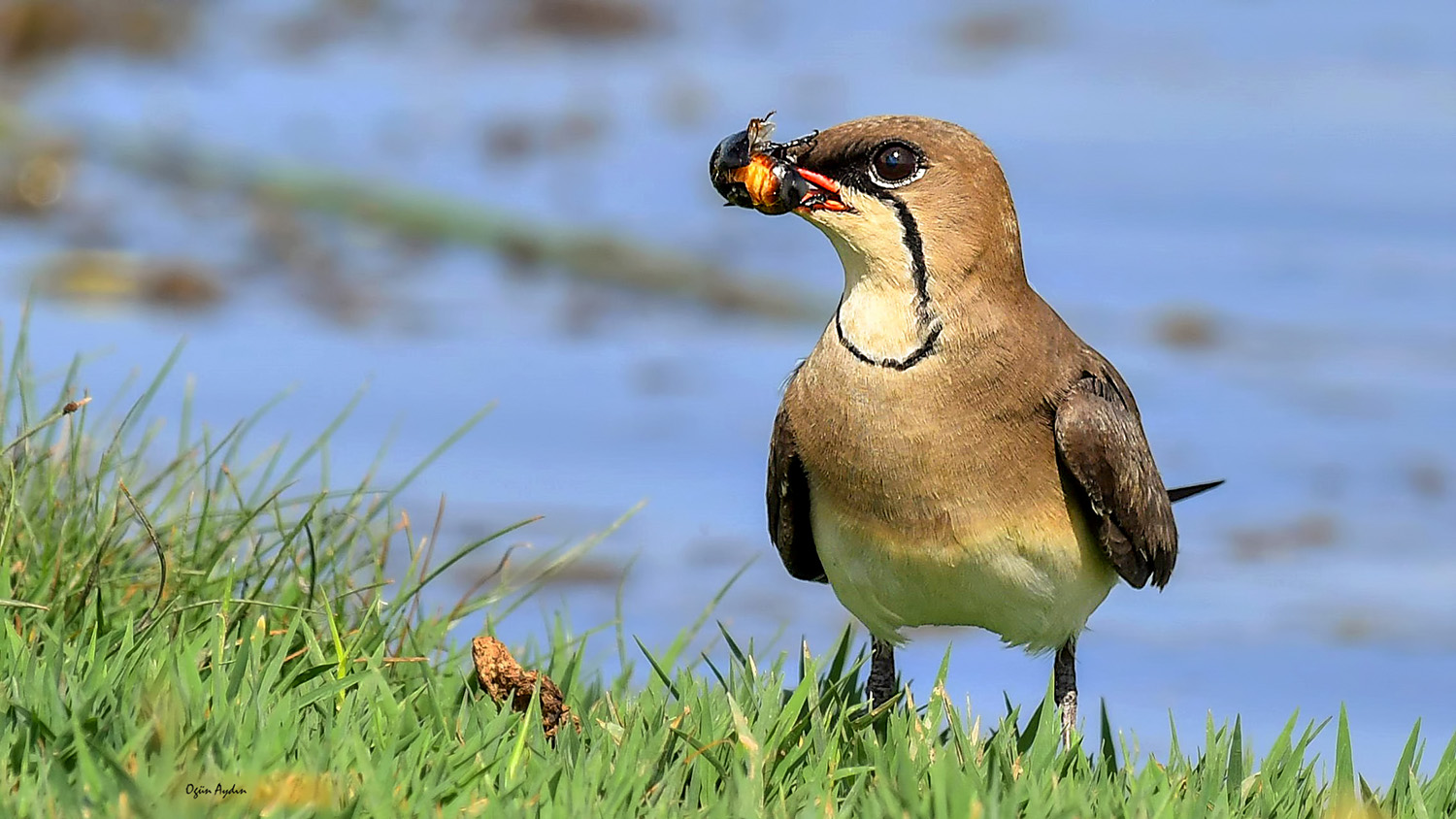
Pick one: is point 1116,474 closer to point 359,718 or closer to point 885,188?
point 885,188

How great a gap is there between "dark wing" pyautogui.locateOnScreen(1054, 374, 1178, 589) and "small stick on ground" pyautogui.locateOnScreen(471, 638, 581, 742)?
1135mm

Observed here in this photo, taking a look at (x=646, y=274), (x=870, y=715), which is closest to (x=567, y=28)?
(x=646, y=274)

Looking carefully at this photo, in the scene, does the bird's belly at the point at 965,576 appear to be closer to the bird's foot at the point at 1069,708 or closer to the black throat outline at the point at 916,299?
the bird's foot at the point at 1069,708

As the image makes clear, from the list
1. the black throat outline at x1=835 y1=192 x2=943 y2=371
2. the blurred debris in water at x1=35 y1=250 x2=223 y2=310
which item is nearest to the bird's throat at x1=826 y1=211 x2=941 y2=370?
the black throat outline at x1=835 y1=192 x2=943 y2=371

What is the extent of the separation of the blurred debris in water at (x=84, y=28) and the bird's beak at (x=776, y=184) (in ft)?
31.0

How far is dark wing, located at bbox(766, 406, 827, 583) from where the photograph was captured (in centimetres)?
477

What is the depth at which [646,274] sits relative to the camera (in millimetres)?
10539

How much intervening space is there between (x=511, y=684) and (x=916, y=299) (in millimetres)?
1106

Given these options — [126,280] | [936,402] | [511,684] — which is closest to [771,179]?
[936,402]

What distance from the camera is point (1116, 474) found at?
181 inches

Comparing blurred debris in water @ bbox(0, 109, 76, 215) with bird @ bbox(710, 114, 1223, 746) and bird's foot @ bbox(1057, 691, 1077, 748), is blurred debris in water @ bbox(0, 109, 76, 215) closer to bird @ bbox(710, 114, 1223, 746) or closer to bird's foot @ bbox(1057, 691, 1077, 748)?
bird @ bbox(710, 114, 1223, 746)

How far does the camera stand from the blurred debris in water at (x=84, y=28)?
1318cm

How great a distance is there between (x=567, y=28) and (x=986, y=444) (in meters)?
9.48

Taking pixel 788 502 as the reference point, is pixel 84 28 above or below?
above
